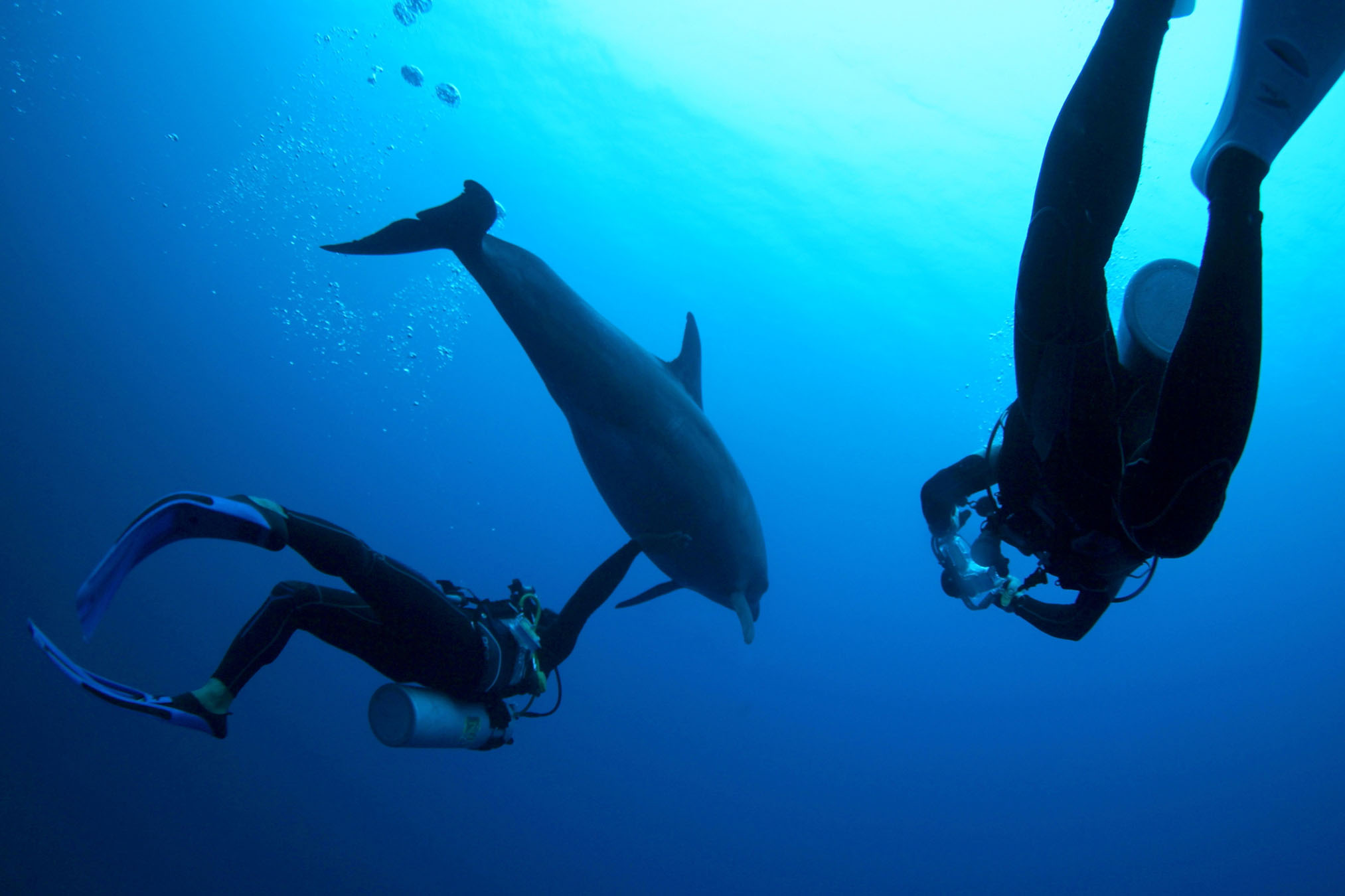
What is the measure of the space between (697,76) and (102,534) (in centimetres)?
2515

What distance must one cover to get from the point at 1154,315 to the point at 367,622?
14.2ft

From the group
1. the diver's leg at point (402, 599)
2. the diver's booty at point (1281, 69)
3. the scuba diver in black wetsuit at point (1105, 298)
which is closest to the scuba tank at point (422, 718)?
the diver's leg at point (402, 599)

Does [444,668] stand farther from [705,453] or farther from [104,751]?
[104,751]

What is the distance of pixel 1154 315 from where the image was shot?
8.39 ft

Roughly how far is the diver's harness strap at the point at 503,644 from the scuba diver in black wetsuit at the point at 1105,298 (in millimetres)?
3308

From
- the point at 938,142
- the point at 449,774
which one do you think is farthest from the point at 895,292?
the point at 449,774

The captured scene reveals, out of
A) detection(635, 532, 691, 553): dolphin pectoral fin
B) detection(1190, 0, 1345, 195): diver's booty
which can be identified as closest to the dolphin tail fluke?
detection(635, 532, 691, 553): dolphin pectoral fin

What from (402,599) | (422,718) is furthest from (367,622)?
(422,718)

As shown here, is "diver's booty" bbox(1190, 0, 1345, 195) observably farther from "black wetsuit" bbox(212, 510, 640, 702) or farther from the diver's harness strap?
the diver's harness strap

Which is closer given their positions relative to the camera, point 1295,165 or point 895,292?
point 1295,165

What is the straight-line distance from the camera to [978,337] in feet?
68.5

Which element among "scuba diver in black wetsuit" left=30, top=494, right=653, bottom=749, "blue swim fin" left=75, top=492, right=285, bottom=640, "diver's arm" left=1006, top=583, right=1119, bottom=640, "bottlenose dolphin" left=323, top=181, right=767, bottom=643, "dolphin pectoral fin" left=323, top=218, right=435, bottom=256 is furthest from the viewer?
"dolphin pectoral fin" left=323, top=218, right=435, bottom=256

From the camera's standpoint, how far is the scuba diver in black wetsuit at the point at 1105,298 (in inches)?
67.5

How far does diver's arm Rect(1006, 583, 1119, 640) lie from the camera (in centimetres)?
339
